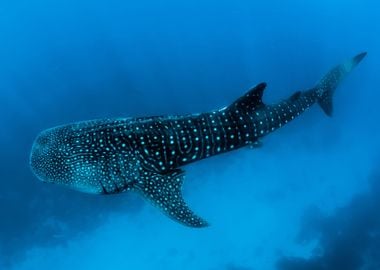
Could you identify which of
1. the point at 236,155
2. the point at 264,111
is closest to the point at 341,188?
the point at 236,155

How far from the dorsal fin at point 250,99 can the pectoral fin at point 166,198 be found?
1589 millimetres

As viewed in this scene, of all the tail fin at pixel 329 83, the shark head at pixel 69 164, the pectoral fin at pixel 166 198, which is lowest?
the pectoral fin at pixel 166 198

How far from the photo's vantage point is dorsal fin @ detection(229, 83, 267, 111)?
5.94m

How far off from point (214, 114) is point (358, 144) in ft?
58.1

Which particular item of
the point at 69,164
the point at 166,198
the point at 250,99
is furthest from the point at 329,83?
the point at 69,164

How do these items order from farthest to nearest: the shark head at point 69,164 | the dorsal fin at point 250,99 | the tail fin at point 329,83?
the tail fin at point 329,83 → the dorsal fin at point 250,99 → the shark head at point 69,164

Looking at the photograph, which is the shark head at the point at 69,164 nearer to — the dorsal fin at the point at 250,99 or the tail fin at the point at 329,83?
the dorsal fin at the point at 250,99

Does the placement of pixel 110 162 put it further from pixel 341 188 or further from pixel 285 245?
pixel 341 188

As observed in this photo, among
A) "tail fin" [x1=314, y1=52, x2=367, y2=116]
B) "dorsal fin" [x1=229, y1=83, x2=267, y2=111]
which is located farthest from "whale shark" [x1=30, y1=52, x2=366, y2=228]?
"tail fin" [x1=314, y1=52, x2=367, y2=116]

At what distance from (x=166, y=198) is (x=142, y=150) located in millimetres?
789

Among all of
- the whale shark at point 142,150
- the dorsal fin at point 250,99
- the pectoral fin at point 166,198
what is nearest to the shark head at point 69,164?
the whale shark at point 142,150

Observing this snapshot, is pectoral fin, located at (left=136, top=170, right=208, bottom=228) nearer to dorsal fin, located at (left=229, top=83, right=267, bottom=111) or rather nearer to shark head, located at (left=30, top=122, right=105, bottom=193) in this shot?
shark head, located at (left=30, top=122, right=105, bottom=193)

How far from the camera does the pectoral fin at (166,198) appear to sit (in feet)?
18.2

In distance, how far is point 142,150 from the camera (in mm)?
5539
